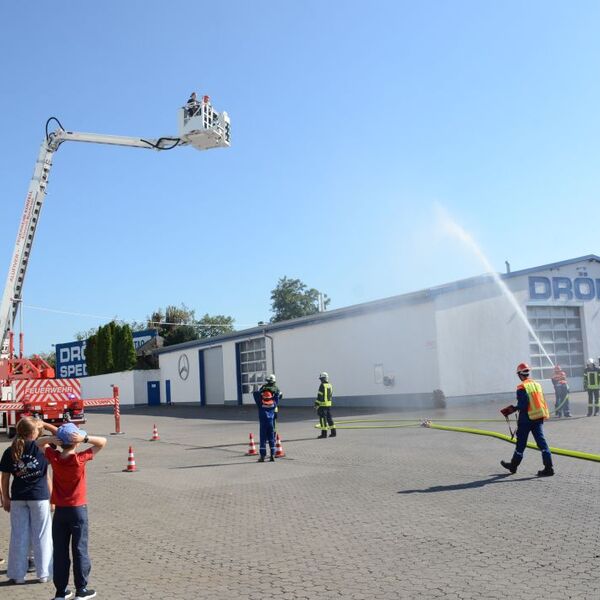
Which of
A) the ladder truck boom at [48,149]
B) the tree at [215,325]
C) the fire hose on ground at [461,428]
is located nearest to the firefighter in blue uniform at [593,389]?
the fire hose on ground at [461,428]

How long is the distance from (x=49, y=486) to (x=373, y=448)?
31.9ft

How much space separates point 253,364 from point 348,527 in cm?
3176

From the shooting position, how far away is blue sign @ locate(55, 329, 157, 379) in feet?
184

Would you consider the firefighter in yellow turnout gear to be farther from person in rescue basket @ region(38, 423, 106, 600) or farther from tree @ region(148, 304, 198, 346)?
tree @ region(148, 304, 198, 346)

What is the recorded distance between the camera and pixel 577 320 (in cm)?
3172

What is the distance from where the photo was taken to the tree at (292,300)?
280 ft

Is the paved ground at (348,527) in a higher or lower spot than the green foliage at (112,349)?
lower

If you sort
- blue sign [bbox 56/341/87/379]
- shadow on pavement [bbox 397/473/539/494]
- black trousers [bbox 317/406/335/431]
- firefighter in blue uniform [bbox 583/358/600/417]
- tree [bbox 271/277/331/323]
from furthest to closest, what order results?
tree [bbox 271/277/331/323] < blue sign [bbox 56/341/87/379] < firefighter in blue uniform [bbox 583/358/600/417] < black trousers [bbox 317/406/335/431] < shadow on pavement [bbox 397/473/539/494]

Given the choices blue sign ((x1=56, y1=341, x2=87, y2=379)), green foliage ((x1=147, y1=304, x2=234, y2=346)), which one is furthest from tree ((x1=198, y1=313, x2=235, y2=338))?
blue sign ((x1=56, y1=341, x2=87, y2=379))

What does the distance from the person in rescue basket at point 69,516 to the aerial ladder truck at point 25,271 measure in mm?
14591

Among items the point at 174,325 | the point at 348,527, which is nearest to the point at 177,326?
the point at 174,325

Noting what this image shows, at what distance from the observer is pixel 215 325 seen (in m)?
86.8

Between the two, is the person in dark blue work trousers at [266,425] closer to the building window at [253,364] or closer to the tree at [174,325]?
the building window at [253,364]

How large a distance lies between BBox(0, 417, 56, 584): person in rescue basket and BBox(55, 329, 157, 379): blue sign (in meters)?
49.1
